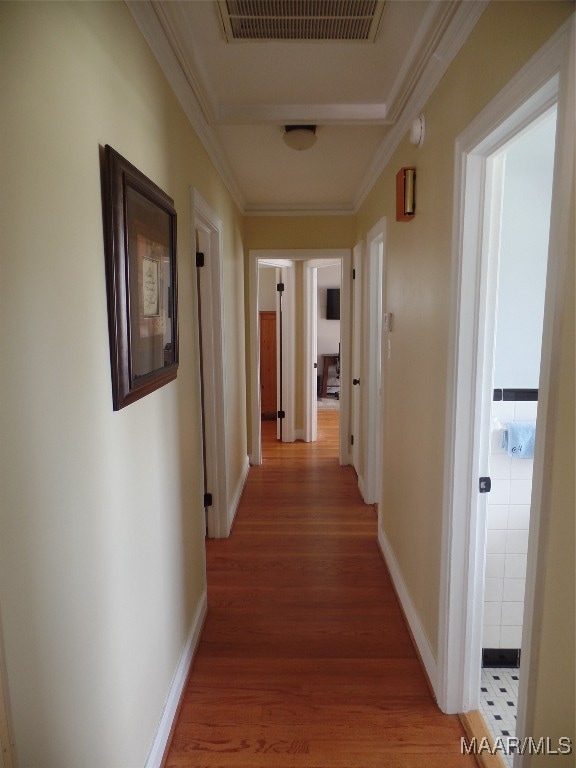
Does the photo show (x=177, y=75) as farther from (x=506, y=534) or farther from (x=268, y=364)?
(x=268, y=364)

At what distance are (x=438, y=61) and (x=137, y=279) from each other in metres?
1.32

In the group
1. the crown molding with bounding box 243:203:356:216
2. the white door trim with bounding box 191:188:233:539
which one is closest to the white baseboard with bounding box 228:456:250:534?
the white door trim with bounding box 191:188:233:539

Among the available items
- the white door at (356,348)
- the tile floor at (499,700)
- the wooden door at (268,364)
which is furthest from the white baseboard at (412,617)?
the wooden door at (268,364)

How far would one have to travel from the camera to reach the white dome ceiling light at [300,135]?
2.35m

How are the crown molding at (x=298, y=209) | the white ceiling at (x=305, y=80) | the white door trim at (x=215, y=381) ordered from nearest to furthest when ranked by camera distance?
the white ceiling at (x=305, y=80) < the white door trim at (x=215, y=381) < the crown molding at (x=298, y=209)

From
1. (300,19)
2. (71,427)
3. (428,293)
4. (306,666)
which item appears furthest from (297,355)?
(71,427)

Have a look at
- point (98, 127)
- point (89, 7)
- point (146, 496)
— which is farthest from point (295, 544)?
point (89, 7)

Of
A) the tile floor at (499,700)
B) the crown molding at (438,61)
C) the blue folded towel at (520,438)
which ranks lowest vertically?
the tile floor at (499,700)

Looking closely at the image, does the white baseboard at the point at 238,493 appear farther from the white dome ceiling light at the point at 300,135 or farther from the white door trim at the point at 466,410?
the white dome ceiling light at the point at 300,135

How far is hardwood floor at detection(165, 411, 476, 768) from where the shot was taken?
5.19ft

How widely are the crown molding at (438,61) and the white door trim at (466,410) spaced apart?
297mm

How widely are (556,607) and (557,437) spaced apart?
0.35 meters

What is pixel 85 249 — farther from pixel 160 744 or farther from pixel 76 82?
pixel 160 744

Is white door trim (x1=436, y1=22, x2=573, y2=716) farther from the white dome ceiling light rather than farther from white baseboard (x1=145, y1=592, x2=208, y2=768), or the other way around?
the white dome ceiling light
